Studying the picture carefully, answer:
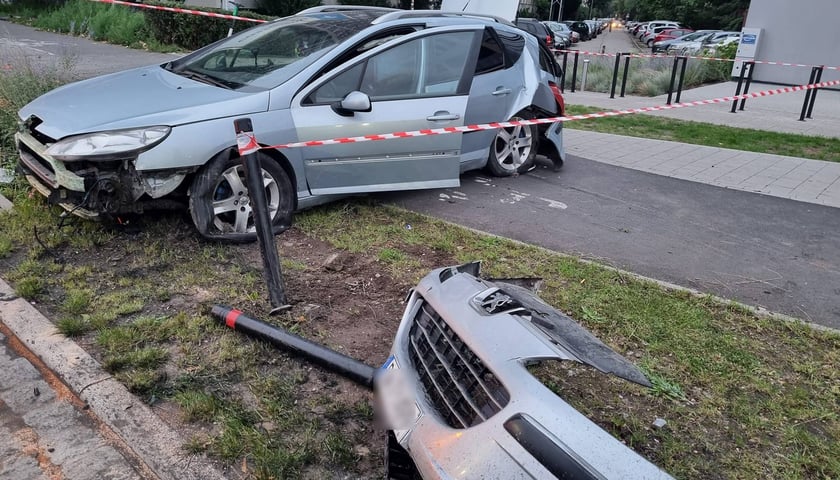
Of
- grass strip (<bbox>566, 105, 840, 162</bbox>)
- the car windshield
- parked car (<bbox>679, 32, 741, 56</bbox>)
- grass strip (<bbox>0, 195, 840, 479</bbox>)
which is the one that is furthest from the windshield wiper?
parked car (<bbox>679, 32, 741, 56</bbox>)

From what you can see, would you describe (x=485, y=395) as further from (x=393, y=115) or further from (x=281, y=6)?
(x=281, y=6)

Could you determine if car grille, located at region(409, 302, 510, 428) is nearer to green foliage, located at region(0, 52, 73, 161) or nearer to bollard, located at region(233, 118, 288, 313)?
bollard, located at region(233, 118, 288, 313)

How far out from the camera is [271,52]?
537 centimetres

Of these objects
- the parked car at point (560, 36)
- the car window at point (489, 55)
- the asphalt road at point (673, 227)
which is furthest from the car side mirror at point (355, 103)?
the parked car at point (560, 36)

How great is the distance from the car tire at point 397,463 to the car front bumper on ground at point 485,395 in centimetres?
7

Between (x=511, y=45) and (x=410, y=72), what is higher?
(x=511, y=45)

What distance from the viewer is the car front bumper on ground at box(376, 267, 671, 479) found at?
1.73m

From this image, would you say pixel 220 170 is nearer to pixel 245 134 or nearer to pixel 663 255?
pixel 245 134

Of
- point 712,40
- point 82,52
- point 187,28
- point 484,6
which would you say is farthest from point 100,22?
point 712,40

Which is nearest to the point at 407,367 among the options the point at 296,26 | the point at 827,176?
the point at 296,26

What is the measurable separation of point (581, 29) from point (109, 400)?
48341 mm

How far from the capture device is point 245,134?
12.2 ft

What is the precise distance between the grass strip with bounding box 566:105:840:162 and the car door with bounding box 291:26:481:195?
553 cm

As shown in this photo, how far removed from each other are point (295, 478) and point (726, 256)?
4124 millimetres
